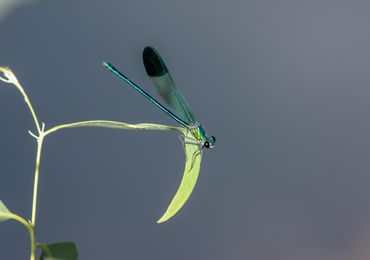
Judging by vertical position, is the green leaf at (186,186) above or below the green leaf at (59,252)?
above

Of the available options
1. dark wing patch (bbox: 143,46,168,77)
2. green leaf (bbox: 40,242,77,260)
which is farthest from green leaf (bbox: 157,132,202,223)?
Answer: dark wing patch (bbox: 143,46,168,77)

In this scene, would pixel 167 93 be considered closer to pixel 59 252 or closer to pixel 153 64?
pixel 153 64

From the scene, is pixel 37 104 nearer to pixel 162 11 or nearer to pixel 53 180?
pixel 53 180

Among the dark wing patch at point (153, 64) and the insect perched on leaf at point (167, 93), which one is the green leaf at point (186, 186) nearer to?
the insect perched on leaf at point (167, 93)

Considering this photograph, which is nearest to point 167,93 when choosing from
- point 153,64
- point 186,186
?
point 153,64

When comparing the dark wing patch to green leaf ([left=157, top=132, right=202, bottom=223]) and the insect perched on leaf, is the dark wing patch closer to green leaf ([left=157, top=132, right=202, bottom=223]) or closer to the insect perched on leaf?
the insect perched on leaf

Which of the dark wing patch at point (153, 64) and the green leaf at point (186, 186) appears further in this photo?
the dark wing patch at point (153, 64)

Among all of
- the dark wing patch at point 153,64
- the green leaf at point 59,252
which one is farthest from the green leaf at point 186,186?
the dark wing patch at point 153,64
